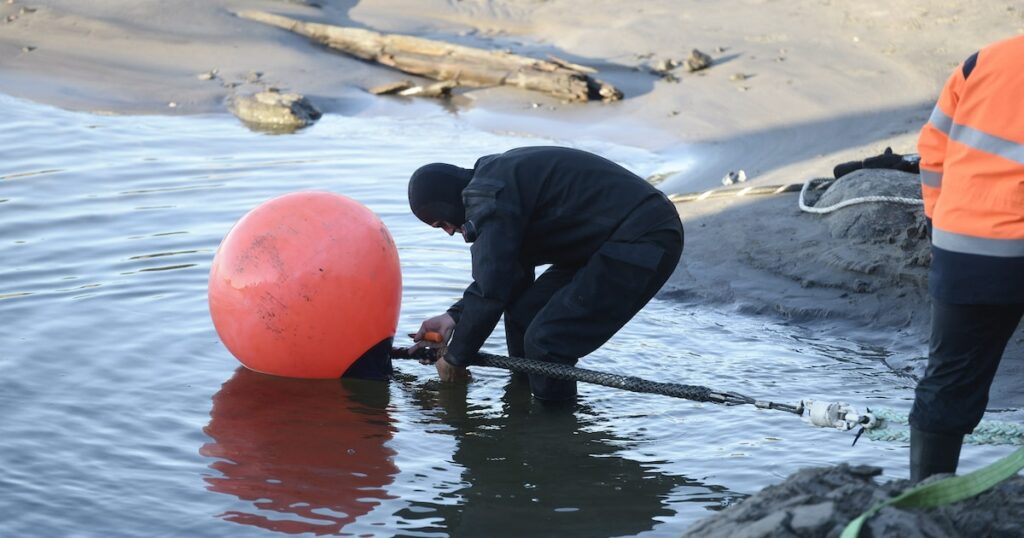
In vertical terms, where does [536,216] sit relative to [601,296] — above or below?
above

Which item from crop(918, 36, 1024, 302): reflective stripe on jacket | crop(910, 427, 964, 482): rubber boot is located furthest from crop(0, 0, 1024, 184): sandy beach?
crop(918, 36, 1024, 302): reflective stripe on jacket

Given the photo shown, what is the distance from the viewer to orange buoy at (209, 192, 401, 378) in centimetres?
595

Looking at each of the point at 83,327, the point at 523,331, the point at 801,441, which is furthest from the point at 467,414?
the point at 83,327

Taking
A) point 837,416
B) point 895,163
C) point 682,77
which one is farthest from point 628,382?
point 682,77

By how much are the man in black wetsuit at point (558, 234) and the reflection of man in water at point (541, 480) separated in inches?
15.0

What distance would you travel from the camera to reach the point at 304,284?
5930mm

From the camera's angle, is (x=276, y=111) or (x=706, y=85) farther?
(x=706, y=85)

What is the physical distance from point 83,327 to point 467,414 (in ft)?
8.64

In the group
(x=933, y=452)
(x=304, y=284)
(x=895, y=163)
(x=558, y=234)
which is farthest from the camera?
Answer: (x=895, y=163)

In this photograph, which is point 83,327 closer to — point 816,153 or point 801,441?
point 801,441

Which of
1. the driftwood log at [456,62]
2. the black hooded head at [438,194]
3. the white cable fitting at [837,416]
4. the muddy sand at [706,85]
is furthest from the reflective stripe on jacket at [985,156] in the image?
the driftwood log at [456,62]

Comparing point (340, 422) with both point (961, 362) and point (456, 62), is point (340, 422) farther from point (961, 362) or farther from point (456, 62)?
point (456, 62)

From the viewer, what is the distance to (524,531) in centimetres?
504

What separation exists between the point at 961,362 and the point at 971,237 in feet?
1.43
